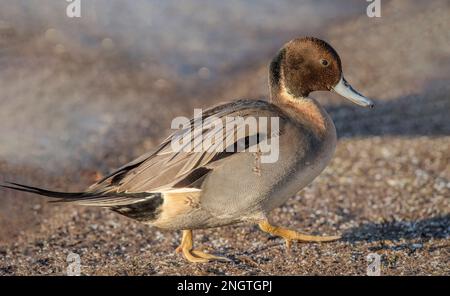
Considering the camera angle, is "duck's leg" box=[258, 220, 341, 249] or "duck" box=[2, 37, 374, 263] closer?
"duck" box=[2, 37, 374, 263]

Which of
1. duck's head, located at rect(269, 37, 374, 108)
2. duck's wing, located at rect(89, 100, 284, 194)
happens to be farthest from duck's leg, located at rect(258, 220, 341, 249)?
duck's head, located at rect(269, 37, 374, 108)

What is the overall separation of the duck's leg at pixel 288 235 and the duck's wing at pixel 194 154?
16.1 inches

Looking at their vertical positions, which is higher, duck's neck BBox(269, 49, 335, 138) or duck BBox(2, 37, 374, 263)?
duck's neck BBox(269, 49, 335, 138)

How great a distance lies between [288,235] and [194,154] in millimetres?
660

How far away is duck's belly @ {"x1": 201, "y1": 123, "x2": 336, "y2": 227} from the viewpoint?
3.80 metres

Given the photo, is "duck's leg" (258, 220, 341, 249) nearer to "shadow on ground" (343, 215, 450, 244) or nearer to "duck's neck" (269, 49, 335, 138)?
"shadow on ground" (343, 215, 450, 244)

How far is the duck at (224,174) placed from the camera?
3.81m

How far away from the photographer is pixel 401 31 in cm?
962

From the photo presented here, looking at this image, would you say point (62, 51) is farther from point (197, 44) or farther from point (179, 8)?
point (179, 8)

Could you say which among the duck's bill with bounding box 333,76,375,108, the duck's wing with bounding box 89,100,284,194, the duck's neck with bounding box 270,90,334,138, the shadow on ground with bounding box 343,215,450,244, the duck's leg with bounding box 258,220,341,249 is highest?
the duck's bill with bounding box 333,76,375,108

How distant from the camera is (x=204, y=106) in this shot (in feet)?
24.3

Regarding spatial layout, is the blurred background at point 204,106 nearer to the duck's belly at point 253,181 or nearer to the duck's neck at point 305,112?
the duck's belly at point 253,181

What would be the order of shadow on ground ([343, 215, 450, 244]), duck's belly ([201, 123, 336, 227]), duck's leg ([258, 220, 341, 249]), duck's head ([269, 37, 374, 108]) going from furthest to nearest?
shadow on ground ([343, 215, 450, 244]) < duck's head ([269, 37, 374, 108]) < duck's leg ([258, 220, 341, 249]) < duck's belly ([201, 123, 336, 227])

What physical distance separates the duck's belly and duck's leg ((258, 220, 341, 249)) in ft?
0.42
